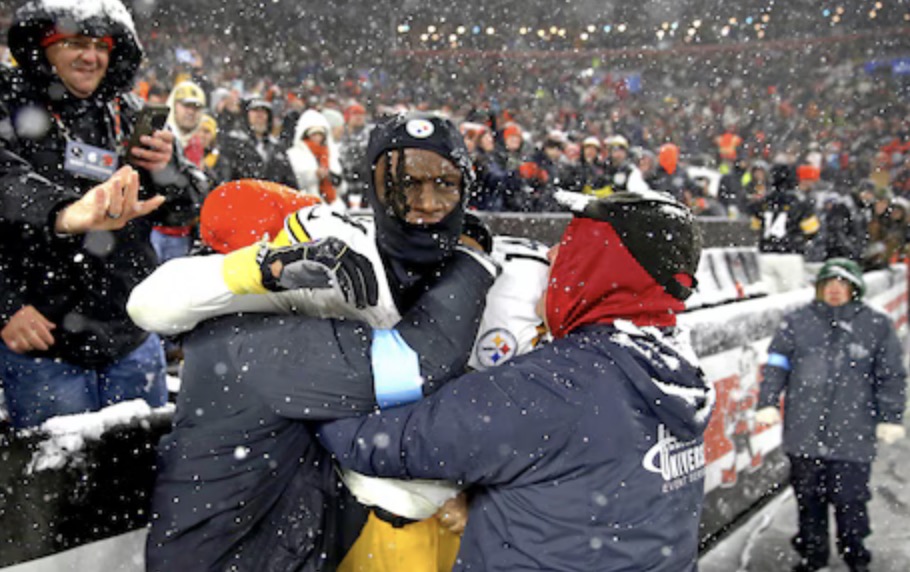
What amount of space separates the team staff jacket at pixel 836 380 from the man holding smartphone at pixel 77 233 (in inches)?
144

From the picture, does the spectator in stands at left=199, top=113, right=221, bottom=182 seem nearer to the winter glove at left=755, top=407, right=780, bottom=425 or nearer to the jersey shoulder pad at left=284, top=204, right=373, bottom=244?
the winter glove at left=755, top=407, right=780, bottom=425

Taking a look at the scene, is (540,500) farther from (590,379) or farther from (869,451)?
(869,451)

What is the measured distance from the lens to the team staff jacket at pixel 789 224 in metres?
11.7

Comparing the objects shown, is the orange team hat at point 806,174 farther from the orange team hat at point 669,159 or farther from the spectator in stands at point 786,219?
the orange team hat at point 669,159

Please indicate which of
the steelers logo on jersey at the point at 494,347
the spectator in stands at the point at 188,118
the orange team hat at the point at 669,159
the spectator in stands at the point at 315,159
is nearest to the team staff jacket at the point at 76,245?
the steelers logo on jersey at the point at 494,347

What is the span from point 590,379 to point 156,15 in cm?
2646

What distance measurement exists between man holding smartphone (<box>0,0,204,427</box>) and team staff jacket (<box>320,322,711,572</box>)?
1.22m

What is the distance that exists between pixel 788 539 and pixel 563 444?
3.86 metres

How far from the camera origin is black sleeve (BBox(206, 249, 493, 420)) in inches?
70.9

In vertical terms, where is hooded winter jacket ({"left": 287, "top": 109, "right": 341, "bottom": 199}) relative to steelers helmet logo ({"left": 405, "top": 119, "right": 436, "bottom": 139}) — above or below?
below

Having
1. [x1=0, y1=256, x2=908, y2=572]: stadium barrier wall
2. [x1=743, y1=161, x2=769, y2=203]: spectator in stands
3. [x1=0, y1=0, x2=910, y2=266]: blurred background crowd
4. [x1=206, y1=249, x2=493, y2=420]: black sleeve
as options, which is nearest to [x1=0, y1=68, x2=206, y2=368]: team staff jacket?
[x1=0, y1=256, x2=908, y2=572]: stadium barrier wall

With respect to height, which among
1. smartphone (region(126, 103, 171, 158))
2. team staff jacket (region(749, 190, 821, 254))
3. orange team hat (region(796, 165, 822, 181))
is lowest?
team staff jacket (region(749, 190, 821, 254))

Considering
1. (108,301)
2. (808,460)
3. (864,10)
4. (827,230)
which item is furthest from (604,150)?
(864,10)

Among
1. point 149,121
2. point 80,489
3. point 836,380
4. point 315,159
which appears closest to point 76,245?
point 149,121
